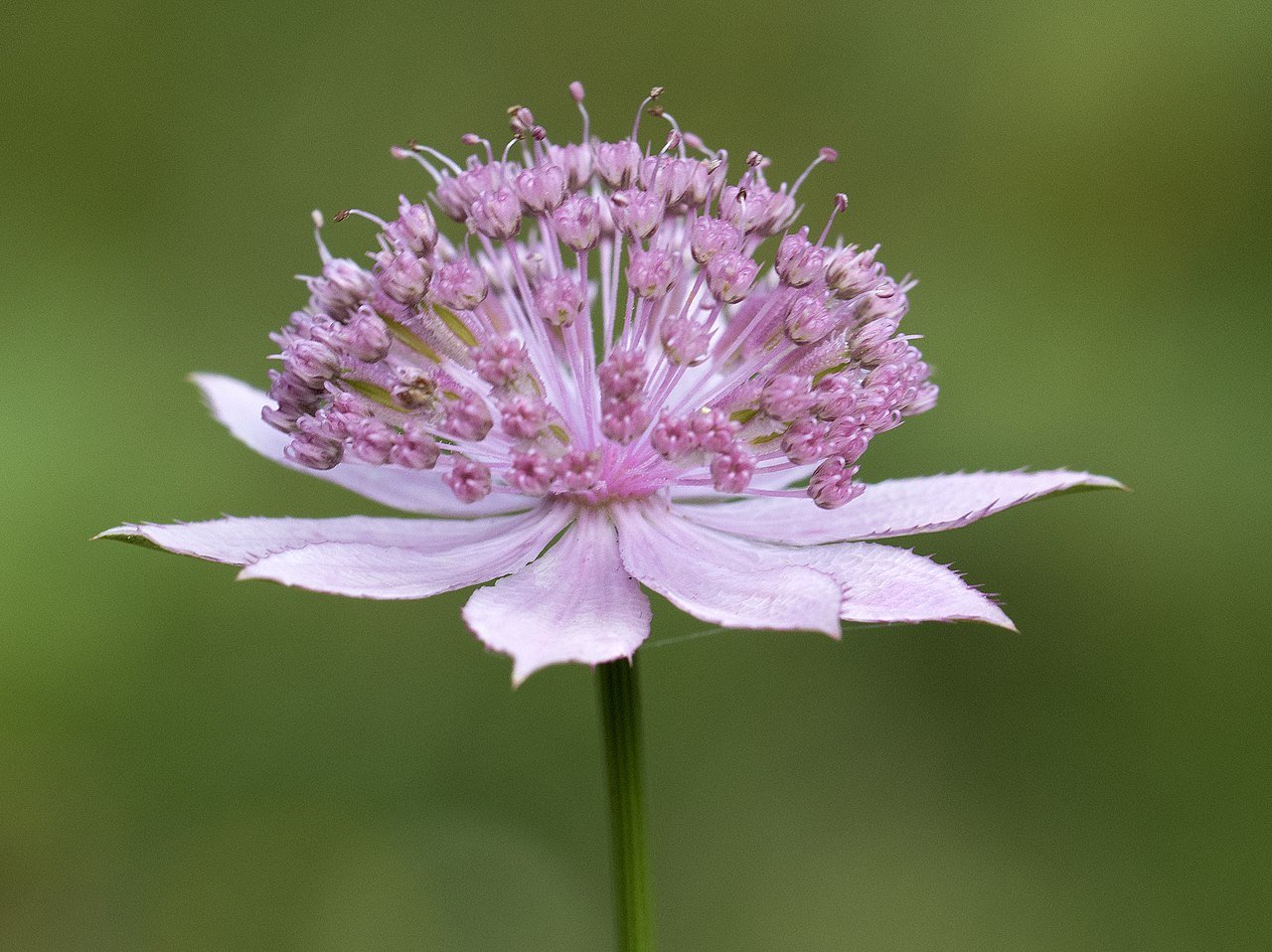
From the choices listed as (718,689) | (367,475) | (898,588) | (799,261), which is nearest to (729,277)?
(799,261)

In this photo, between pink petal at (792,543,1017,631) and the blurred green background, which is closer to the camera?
pink petal at (792,543,1017,631)

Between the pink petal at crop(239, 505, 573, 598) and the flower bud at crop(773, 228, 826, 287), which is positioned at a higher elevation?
the flower bud at crop(773, 228, 826, 287)

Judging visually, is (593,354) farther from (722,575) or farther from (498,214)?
(722,575)

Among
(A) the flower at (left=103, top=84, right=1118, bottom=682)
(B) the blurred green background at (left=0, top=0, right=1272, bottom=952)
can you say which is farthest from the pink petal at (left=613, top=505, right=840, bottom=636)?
(B) the blurred green background at (left=0, top=0, right=1272, bottom=952)

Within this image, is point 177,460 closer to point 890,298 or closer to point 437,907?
point 437,907

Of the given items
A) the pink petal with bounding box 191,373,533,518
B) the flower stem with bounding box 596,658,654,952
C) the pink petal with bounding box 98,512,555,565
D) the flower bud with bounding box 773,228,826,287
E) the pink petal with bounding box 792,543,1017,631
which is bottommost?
the flower stem with bounding box 596,658,654,952

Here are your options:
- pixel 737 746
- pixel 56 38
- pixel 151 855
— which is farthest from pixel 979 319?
pixel 56 38

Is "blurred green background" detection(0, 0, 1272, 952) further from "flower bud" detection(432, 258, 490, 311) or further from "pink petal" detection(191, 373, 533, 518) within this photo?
"flower bud" detection(432, 258, 490, 311)
